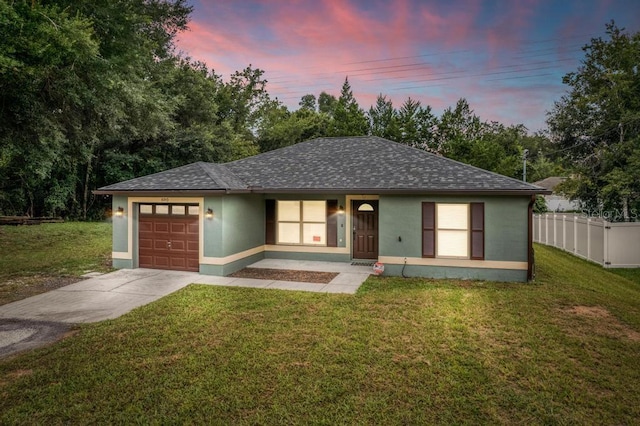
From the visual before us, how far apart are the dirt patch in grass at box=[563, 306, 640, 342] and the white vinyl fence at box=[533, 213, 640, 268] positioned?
229 inches

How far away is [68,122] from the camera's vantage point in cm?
1138

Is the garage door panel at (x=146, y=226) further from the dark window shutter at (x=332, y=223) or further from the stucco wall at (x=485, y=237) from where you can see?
the stucco wall at (x=485, y=237)

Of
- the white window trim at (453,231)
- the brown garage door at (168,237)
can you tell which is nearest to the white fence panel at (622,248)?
the white window trim at (453,231)

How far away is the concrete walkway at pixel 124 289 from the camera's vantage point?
22.8 feet

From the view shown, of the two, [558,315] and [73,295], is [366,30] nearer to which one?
[558,315]

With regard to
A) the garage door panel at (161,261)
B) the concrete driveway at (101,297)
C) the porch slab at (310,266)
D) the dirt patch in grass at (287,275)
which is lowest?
the concrete driveway at (101,297)

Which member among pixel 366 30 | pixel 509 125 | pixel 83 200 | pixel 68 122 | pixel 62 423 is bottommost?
pixel 62 423

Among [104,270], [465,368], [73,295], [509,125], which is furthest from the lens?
[509,125]

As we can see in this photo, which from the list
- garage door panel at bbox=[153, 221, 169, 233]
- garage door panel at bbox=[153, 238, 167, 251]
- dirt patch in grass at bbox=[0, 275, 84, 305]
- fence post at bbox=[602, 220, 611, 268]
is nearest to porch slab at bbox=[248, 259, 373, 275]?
garage door panel at bbox=[153, 238, 167, 251]

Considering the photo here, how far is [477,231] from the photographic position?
391 inches

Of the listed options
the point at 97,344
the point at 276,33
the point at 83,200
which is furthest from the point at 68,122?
the point at 83,200

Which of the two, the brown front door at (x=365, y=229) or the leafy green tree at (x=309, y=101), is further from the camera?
the leafy green tree at (x=309, y=101)

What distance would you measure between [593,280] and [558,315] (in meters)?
4.34

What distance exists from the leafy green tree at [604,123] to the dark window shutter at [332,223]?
46.2ft
